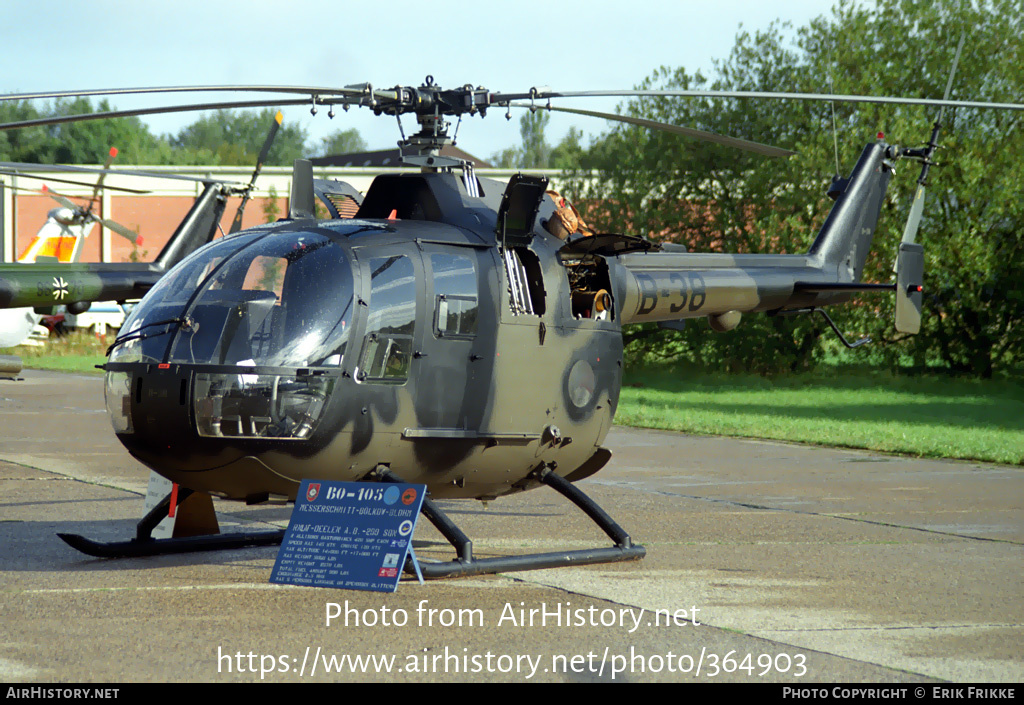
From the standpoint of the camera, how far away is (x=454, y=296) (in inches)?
278

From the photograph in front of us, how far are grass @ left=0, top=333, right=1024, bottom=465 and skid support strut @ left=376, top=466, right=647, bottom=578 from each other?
7.94m

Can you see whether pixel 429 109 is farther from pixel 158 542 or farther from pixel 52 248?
pixel 52 248

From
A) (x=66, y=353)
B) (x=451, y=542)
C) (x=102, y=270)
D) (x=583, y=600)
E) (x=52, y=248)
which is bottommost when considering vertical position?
(x=66, y=353)

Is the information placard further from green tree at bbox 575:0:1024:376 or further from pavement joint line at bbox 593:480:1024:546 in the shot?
green tree at bbox 575:0:1024:376

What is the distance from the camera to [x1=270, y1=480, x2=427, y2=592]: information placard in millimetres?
6215

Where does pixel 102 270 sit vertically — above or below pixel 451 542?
above

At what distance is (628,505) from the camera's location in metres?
10.5

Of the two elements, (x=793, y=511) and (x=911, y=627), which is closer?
(x=911, y=627)

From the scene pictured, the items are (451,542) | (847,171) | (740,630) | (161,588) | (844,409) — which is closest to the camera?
(740,630)

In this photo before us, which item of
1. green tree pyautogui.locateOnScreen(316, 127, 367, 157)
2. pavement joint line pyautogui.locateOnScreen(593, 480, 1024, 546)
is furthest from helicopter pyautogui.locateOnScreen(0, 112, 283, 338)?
green tree pyautogui.locateOnScreen(316, 127, 367, 157)

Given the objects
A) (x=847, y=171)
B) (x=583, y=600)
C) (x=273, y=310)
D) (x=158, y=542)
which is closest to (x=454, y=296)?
(x=273, y=310)

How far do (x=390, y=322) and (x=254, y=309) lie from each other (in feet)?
2.67

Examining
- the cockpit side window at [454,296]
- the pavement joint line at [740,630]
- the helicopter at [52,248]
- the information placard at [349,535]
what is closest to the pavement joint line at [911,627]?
the pavement joint line at [740,630]

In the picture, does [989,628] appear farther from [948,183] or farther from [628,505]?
[948,183]
